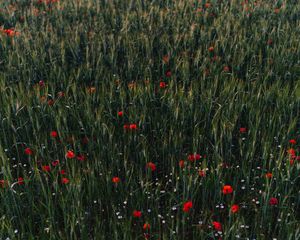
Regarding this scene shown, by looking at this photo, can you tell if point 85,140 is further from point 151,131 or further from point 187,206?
point 187,206

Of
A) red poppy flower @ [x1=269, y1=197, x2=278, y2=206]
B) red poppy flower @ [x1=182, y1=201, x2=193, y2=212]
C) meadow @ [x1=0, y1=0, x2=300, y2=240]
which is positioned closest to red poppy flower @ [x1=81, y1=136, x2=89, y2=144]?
meadow @ [x1=0, y1=0, x2=300, y2=240]

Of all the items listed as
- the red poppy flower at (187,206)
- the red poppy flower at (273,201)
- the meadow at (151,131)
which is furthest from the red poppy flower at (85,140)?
the red poppy flower at (273,201)

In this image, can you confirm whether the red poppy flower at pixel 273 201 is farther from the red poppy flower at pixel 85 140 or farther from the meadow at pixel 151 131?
the red poppy flower at pixel 85 140

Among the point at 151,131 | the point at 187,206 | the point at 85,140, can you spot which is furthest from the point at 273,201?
the point at 85,140

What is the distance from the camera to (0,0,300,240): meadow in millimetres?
2252

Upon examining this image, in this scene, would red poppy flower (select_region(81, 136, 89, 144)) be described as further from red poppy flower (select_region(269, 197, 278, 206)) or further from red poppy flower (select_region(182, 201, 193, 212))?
red poppy flower (select_region(269, 197, 278, 206))

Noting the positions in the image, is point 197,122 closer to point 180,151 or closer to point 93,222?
point 180,151

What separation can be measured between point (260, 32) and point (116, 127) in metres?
2.26

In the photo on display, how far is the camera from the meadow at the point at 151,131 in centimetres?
225

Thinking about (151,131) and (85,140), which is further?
(151,131)

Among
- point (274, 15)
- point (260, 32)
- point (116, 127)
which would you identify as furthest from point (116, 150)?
point (274, 15)

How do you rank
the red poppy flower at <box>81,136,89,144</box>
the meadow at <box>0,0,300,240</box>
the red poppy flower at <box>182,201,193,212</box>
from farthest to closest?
1. the red poppy flower at <box>81,136,89,144</box>
2. the meadow at <box>0,0,300,240</box>
3. the red poppy flower at <box>182,201,193,212</box>

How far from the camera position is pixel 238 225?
79.0 inches

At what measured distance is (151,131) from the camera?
3.03 m
